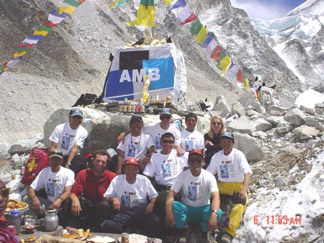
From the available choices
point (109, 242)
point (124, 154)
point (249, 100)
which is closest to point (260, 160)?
point (124, 154)

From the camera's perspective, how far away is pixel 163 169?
5.05 m

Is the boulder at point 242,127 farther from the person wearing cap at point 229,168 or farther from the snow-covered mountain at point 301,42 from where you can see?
the snow-covered mountain at point 301,42

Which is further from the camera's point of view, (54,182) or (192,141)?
(192,141)

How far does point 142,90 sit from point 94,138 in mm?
3448

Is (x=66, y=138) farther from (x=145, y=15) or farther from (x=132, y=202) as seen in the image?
(x=145, y=15)

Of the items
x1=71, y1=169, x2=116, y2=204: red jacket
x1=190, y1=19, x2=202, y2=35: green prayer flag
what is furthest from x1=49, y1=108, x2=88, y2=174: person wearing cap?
x1=190, y1=19, x2=202, y2=35: green prayer flag

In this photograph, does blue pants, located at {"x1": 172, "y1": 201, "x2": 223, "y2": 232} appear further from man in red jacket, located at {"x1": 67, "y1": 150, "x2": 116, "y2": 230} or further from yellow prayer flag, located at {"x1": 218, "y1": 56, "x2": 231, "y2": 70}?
yellow prayer flag, located at {"x1": 218, "y1": 56, "x2": 231, "y2": 70}

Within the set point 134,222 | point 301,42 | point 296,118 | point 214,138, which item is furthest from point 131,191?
point 301,42

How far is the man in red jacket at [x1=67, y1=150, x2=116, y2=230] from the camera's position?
4805 millimetres

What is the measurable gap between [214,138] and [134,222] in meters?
2.18

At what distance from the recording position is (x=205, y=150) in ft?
19.7

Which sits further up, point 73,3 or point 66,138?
point 73,3

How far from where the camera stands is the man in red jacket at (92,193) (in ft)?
15.8
